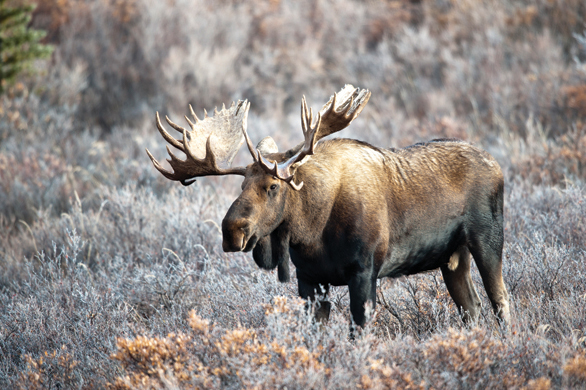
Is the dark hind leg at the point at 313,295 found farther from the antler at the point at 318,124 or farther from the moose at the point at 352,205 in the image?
the antler at the point at 318,124

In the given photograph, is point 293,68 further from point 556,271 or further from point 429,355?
point 429,355

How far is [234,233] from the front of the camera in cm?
299

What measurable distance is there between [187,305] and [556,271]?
276cm

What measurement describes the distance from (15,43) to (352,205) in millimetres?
8110

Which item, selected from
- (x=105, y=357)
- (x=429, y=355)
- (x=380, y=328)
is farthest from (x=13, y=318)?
(x=429, y=355)

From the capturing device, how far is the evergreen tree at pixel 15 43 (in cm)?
912

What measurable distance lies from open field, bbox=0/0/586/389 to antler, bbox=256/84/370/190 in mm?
718

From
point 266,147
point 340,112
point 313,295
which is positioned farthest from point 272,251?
point 340,112

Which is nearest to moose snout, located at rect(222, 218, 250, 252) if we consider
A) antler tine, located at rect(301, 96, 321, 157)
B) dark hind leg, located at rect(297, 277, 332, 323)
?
antler tine, located at rect(301, 96, 321, 157)

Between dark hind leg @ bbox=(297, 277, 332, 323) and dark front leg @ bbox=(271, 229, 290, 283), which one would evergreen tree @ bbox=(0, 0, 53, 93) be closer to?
dark front leg @ bbox=(271, 229, 290, 283)

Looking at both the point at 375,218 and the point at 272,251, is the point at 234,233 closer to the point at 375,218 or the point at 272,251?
the point at 272,251

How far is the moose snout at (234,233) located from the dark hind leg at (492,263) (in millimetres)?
1596

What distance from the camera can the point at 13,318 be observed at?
429cm

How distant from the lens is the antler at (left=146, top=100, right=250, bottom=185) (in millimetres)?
3318
